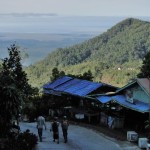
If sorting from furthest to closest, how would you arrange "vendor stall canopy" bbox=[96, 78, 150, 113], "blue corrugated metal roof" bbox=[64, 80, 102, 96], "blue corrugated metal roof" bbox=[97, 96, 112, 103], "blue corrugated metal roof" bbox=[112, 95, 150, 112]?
"blue corrugated metal roof" bbox=[64, 80, 102, 96] < "blue corrugated metal roof" bbox=[97, 96, 112, 103] < "vendor stall canopy" bbox=[96, 78, 150, 113] < "blue corrugated metal roof" bbox=[112, 95, 150, 112]

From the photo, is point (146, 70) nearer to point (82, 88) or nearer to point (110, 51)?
point (82, 88)

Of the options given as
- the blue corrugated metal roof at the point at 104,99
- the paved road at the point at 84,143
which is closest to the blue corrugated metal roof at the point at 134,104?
the blue corrugated metal roof at the point at 104,99

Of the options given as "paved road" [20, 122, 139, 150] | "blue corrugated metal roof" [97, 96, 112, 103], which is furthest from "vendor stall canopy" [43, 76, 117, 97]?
"paved road" [20, 122, 139, 150]

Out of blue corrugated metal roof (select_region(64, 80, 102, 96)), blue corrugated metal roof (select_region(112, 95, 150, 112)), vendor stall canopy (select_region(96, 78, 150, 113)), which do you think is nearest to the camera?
blue corrugated metal roof (select_region(112, 95, 150, 112))

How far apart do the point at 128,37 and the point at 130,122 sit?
4781 inches

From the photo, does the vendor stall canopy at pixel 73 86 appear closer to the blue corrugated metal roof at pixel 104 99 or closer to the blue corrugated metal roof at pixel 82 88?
the blue corrugated metal roof at pixel 82 88

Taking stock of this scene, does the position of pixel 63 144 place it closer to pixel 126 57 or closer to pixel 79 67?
pixel 79 67

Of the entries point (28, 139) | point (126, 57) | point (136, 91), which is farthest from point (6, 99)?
point (126, 57)

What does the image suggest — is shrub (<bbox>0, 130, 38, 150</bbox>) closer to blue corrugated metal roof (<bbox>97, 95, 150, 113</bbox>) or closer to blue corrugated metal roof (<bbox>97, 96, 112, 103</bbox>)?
blue corrugated metal roof (<bbox>97, 95, 150, 113</bbox>)

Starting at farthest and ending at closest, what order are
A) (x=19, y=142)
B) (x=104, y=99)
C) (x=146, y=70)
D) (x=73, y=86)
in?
(x=146, y=70) < (x=73, y=86) < (x=104, y=99) < (x=19, y=142)

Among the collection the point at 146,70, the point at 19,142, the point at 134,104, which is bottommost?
the point at 19,142

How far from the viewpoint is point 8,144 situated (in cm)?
1722

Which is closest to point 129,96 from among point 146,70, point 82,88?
point 82,88

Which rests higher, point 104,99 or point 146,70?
point 146,70
